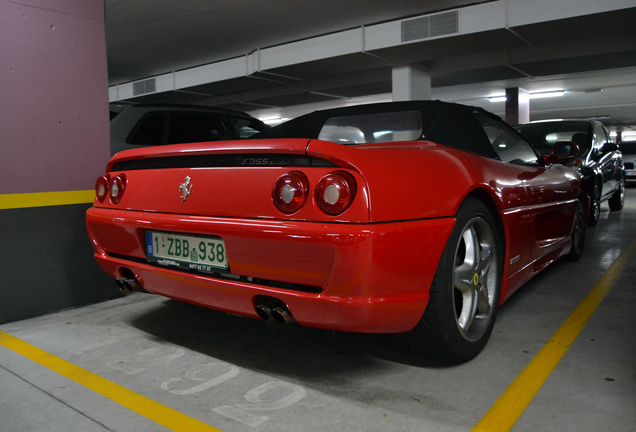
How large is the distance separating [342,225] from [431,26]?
8.18 meters

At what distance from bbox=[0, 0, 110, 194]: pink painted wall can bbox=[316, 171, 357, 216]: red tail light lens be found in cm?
218

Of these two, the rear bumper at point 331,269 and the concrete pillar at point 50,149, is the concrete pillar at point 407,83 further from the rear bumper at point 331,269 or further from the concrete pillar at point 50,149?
the rear bumper at point 331,269

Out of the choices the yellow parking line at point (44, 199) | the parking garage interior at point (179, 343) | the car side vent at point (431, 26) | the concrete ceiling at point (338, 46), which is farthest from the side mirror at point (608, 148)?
the yellow parking line at point (44, 199)

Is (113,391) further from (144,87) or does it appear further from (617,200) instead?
(144,87)

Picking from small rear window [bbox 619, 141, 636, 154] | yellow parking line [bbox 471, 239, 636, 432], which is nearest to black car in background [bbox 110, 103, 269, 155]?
yellow parking line [bbox 471, 239, 636, 432]

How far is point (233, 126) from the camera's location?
18.2ft

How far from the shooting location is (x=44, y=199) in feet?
10.4

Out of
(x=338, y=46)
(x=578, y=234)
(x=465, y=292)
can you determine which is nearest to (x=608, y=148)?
(x=578, y=234)

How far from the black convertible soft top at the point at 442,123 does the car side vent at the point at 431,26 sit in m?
6.41

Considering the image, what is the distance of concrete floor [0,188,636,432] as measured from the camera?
69.8 inches

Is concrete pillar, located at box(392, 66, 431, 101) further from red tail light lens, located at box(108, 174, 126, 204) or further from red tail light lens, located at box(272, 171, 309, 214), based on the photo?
red tail light lens, located at box(272, 171, 309, 214)

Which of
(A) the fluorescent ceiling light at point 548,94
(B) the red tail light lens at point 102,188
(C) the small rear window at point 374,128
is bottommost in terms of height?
(B) the red tail light lens at point 102,188

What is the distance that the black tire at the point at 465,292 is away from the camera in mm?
2023

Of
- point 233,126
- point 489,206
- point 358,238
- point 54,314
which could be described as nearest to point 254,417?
point 358,238
